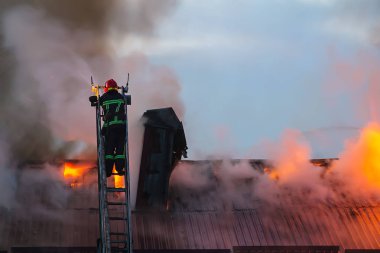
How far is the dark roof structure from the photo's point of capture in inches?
370

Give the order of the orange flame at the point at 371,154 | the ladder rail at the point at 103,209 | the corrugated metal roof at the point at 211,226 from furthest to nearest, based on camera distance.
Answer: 1. the orange flame at the point at 371,154
2. the corrugated metal roof at the point at 211,226
3. the ladder rail at the point at 103,209

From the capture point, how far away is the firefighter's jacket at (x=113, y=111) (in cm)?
825

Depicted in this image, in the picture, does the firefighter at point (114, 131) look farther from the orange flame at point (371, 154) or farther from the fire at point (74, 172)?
the orange flame at point (371, 154)

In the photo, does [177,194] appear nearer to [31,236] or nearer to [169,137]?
[169,137]

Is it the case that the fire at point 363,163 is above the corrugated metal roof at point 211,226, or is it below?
above

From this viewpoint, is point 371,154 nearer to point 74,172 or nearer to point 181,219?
point 181,219

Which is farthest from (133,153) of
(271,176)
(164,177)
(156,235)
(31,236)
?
(271,176)

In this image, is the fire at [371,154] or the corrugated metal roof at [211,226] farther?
the fire at [371,154]

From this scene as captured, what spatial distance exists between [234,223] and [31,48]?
256 inches

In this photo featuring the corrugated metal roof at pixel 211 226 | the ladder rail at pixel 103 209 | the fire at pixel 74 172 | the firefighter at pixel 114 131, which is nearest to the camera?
the ladder rail at pixel 103 209

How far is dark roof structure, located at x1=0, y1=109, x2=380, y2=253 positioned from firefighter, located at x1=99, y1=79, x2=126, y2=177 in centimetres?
178

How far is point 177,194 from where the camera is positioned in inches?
460

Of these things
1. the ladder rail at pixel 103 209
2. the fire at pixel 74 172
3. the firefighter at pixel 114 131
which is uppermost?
the fire at pixel 74 172

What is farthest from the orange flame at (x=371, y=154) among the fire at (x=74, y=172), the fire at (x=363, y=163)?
the fire at (x=74, y=172)
